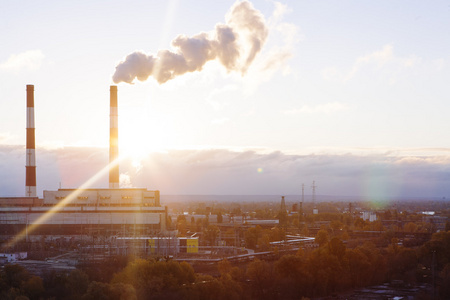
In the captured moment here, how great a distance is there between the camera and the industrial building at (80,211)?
3144cm

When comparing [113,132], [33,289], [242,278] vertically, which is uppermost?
[113,132]

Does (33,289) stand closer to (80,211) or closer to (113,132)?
(80,211)

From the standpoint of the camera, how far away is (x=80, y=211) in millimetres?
32250

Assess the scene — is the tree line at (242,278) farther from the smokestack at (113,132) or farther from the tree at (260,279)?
the smokestack at (113,132)

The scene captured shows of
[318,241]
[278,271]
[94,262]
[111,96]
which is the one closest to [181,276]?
[278,271]

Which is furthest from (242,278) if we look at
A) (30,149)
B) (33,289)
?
(30,149)

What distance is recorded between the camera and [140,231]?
102 feet

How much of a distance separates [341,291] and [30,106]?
21.9 m

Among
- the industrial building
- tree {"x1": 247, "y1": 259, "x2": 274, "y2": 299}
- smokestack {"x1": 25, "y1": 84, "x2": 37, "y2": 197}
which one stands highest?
smokestack {"x1": 25, "y1": 84, "x2": 37, "y2": 197}

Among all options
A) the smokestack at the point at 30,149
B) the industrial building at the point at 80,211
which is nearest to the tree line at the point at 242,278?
the industrial building at the point at 80,211

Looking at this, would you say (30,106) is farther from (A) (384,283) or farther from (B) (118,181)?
(A) (384,283)

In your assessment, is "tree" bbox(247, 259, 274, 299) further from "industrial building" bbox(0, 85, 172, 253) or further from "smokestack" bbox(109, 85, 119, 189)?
"smokestack" bbox(109, 85, 119, 189)

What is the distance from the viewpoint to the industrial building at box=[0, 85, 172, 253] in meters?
31.4

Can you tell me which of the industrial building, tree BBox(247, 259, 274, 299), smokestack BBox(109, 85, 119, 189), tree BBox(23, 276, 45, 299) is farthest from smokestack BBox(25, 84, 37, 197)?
tree BBox(247, 259, 274, 299)
